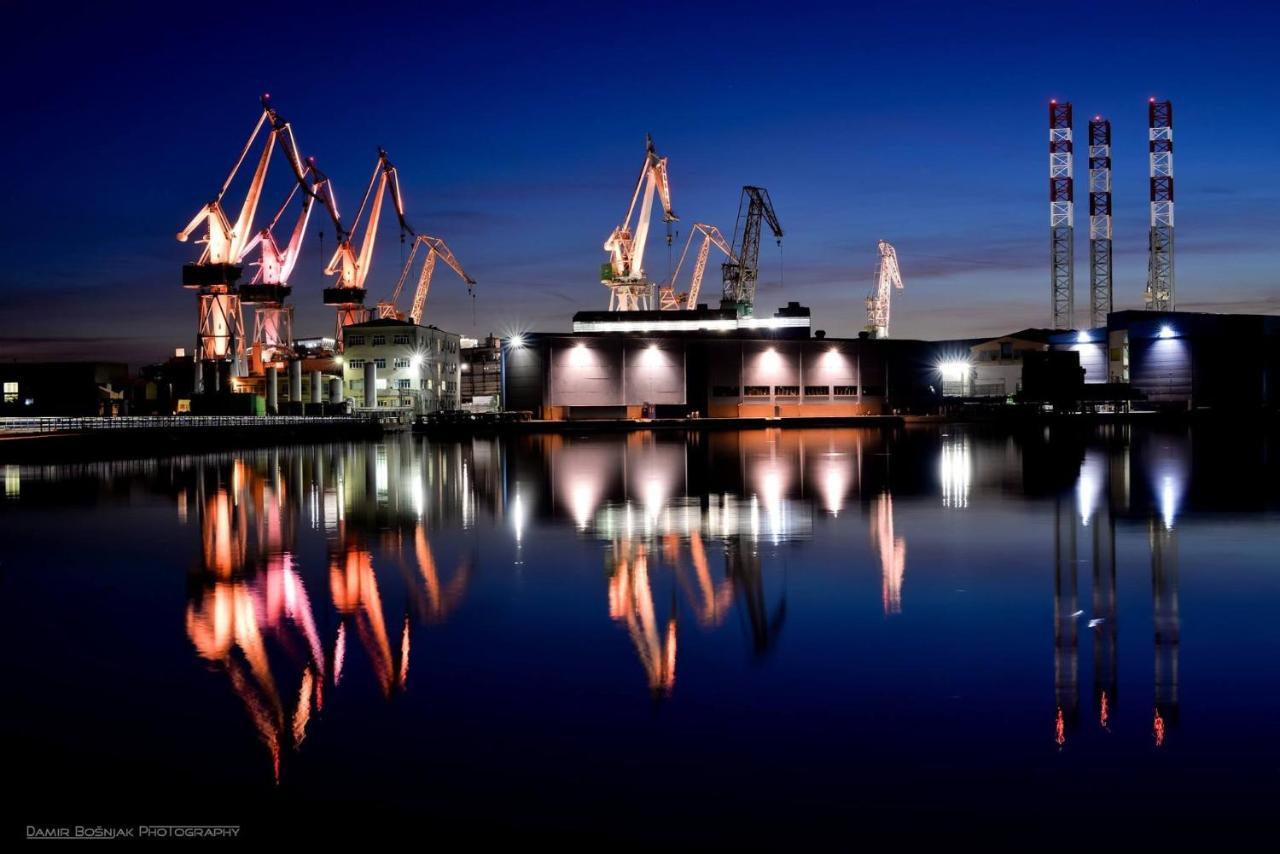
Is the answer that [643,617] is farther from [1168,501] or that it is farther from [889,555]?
[1168,501]

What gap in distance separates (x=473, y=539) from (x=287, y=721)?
9044mm

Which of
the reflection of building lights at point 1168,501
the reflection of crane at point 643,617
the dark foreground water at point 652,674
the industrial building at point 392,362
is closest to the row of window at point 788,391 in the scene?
the industrial building at point 392,362

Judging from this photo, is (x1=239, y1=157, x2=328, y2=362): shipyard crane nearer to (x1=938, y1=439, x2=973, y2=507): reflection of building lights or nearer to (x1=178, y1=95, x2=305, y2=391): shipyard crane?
(x1=178, y1=95, x2=305, y2=391): shipyard crane

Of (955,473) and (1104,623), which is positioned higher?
(955,473)

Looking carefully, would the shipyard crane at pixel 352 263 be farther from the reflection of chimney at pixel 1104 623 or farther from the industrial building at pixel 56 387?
the reflection of chimney at pixel 1104 623

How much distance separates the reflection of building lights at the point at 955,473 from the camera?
70.6 feet

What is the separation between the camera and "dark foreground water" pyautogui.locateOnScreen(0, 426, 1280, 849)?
5754mm

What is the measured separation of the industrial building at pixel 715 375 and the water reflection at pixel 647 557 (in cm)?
4189

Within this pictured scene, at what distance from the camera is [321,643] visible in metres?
9.27

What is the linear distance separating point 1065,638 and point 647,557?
5.81m

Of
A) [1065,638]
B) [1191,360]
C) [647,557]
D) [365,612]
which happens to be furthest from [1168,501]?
[1191,360]

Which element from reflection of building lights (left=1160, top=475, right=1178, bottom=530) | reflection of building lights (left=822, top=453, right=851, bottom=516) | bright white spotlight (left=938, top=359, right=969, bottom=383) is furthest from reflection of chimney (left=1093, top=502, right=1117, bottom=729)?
bright white spotlight (left=938, top=359, right=969, bottom=383)

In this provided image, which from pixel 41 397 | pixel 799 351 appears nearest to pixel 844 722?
pixel 799 351

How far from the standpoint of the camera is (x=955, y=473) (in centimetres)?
2881
